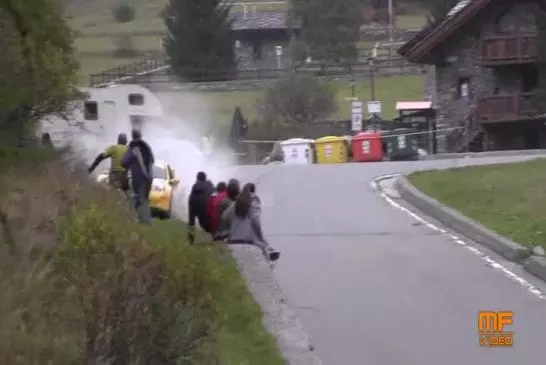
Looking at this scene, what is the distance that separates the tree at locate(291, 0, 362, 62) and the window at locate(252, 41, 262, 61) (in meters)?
8.25

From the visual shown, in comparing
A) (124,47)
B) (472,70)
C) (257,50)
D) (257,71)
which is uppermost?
(124,47)

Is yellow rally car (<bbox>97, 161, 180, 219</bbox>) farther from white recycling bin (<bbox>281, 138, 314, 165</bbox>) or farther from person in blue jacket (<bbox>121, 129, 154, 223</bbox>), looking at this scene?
white recycling bin (<bbox>281, 138, 314, 165</bbox>)

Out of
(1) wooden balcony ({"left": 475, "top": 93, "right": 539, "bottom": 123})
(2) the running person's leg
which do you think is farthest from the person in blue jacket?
(1) wooden balcony ({"left": 475, "top": 93, "right": 539, "bottom": 123})

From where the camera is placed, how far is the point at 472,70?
52656 mm

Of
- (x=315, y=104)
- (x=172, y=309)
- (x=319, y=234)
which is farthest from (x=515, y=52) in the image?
(x=172, y=309)

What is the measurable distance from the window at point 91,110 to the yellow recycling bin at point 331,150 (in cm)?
1303

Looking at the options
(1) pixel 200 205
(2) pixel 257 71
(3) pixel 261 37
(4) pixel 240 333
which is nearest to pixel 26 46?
(4) pixel 240 333

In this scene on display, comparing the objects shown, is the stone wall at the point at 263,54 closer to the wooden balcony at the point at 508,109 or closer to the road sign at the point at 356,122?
the road sign at the point at 356,122

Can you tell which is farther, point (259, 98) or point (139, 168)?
point (259, 98)

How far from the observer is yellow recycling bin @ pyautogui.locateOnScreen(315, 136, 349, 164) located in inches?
1869

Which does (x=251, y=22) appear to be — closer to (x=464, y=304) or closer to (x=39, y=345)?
(x=464, y=304)

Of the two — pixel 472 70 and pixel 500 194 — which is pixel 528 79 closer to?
pixel 472 70

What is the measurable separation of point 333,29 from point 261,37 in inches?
398

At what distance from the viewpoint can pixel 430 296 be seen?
47.9 feet
